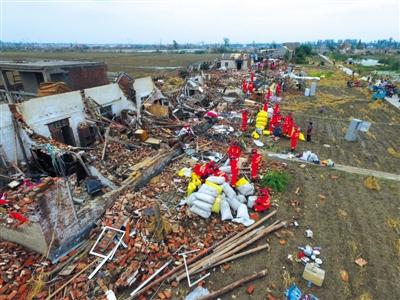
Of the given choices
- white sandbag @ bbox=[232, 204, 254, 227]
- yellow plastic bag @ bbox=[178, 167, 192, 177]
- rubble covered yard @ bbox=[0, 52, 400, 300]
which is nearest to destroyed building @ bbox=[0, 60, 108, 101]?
rubble covered yard @ bbox=[0, 52, 400, 300]

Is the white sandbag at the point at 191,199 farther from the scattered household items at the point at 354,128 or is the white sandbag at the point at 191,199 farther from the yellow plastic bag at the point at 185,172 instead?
the scattered household items at the point at 354,128

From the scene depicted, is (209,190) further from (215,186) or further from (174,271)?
(174,271)

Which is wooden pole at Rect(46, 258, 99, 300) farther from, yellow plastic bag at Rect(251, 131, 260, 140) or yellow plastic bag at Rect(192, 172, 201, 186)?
yellow plastic bag at Rect(251, 131, 260, 140)

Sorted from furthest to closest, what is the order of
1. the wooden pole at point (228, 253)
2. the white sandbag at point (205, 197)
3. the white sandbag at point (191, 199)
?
the white sandbag at point (191, 199), the white sandbag at point (205, 197), the wooden pole at point (228, 253)

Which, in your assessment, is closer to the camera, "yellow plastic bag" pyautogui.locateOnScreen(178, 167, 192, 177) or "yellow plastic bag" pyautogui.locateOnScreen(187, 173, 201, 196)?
"yellow plastic bag" pyautogui.locateOnScreen(187, 173, 201, 196)

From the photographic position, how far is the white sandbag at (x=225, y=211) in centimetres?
809

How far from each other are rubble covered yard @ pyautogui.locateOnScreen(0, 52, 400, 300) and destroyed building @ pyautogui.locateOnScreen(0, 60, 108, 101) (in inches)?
70.0

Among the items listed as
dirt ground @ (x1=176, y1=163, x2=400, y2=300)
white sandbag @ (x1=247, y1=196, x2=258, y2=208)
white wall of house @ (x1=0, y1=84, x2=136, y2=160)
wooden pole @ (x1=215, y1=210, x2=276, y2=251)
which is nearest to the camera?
dirt ground @ (x1=176, y1=163, x2=400, y2=300)

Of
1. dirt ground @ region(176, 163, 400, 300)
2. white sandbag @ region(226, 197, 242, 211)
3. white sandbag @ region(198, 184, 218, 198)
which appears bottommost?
dirt ground @ region(176, 163, 400, 300)

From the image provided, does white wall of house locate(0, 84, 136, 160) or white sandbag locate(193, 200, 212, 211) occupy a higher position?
white wall of house locate(0, 84, 136, 160)

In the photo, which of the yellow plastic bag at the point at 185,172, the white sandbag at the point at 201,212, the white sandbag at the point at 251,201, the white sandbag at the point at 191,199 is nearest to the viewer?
the white sandbag at the point at 201,212

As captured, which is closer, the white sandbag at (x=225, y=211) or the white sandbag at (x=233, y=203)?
the white sandbag at (x=225, y=211)

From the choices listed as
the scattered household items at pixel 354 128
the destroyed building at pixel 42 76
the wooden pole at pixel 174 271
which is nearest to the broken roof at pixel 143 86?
the destroyed building at pixel 42 76

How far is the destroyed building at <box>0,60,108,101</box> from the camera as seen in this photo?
16.2 m
